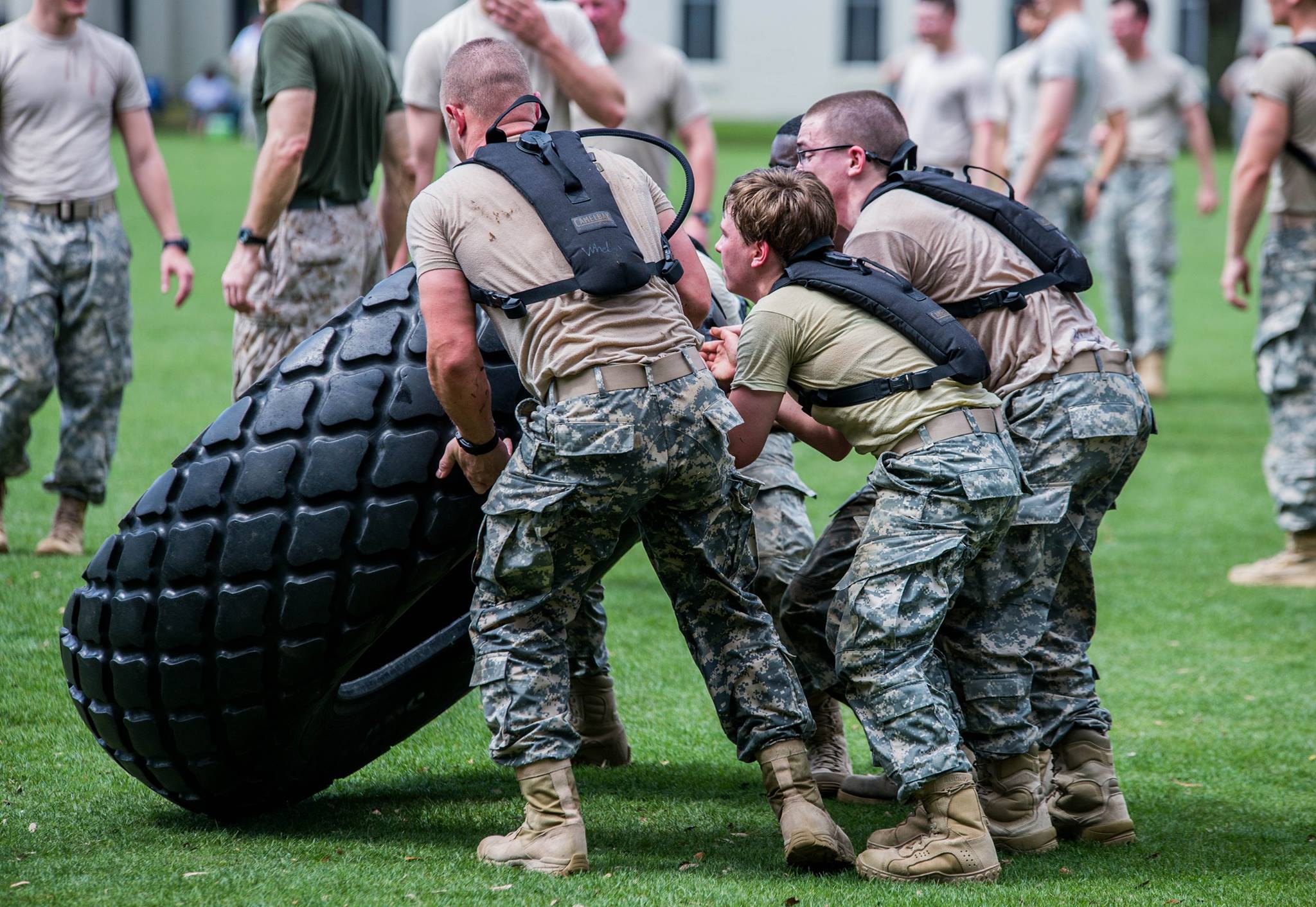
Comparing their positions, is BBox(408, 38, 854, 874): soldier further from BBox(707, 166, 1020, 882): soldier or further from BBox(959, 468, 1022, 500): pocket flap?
BBox(959, 468, 1022, 500): pocket flap

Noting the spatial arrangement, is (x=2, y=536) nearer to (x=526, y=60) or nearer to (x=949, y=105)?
(x=526, y=60)

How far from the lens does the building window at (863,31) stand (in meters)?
50.9

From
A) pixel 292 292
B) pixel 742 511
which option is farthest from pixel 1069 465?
pixel 292 292

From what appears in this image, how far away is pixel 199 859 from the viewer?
3740 millimetres

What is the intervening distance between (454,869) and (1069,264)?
7.31 feet

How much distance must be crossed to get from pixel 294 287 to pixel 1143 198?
764cm

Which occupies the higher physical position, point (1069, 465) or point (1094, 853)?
point (1069, 465)

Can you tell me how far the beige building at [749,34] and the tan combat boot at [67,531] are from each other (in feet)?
147

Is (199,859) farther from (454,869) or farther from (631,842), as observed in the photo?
(631,842)

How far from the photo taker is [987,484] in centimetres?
376

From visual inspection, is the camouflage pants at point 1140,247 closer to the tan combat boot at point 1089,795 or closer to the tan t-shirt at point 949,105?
the tan t-shirt at point 949,105

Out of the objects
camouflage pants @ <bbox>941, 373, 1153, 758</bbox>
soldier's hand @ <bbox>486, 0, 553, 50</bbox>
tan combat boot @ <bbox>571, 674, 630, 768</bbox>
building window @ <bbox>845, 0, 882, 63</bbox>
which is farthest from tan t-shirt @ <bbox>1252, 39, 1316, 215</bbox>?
building window @ <bbox>845, 0, 882, 63</bbox>

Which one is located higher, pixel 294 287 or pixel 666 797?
pixel 294 287

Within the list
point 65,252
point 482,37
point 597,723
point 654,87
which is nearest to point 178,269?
point 65,252
